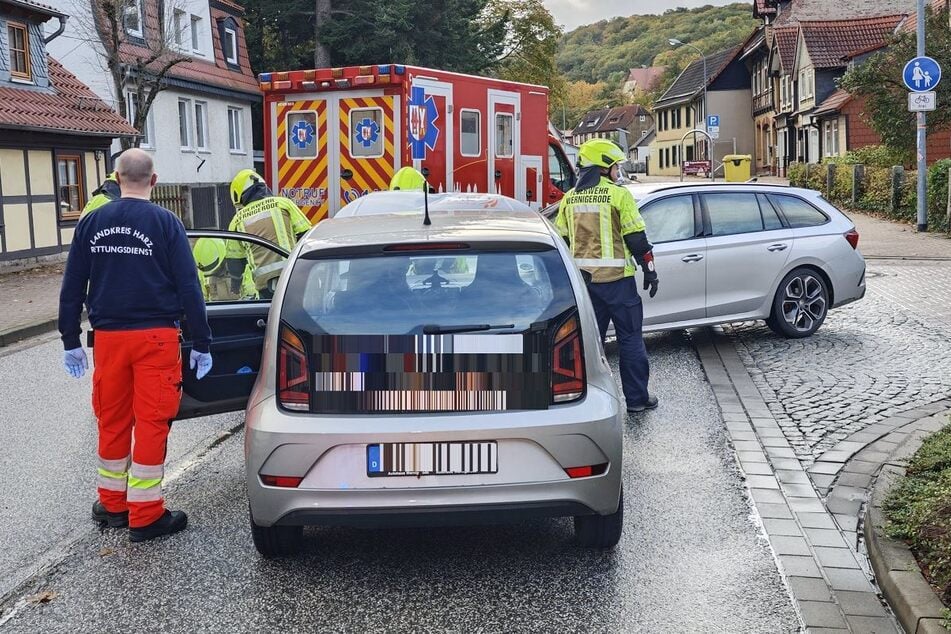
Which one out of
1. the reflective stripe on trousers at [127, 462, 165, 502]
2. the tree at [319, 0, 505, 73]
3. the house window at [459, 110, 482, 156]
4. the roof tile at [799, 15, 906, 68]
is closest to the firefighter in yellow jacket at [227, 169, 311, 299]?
the reflective stripe on trousers at [127, 462, 165, 502]

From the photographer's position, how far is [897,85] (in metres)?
27.5

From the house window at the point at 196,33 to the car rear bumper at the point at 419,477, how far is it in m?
35.8

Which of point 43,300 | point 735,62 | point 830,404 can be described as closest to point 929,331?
point 830,404

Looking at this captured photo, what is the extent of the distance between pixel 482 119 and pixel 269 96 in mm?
3022

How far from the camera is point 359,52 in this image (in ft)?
127

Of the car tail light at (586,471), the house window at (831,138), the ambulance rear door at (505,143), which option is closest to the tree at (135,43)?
the ambulance rear door at (505,143)

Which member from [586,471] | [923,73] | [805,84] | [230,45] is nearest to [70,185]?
[230,45]

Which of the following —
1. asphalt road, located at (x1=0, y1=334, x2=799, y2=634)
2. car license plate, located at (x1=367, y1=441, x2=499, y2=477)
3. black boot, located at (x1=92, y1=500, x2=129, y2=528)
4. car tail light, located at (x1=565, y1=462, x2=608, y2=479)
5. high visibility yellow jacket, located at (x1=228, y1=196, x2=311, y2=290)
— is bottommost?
asphalt road, located at (x1=0, y1=334, x2=799, y2=634)

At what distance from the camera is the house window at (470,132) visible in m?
15.7

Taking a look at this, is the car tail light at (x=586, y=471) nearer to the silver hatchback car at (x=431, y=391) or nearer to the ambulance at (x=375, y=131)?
the silver hatchback car at (x=431, y=391)

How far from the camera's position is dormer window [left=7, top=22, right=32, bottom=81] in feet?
78.8

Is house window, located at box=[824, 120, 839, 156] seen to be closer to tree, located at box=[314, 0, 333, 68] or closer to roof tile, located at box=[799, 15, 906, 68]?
roof tile, located at box=[799, 15, 906, 68]

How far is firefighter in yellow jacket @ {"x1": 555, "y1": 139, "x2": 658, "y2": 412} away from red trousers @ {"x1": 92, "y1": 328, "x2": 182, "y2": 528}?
3231mm

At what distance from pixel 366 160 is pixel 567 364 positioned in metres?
10.7
